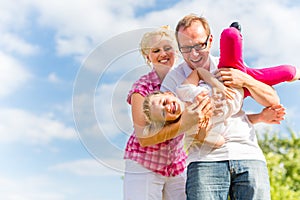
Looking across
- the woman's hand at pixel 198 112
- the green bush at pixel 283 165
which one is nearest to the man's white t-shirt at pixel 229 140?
the woman's hand at pixel 198 112

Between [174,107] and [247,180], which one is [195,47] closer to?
[174,107]

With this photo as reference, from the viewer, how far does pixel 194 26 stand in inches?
86.6

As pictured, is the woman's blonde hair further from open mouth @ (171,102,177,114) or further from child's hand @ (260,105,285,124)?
child's hand @ (260,105,285,124)

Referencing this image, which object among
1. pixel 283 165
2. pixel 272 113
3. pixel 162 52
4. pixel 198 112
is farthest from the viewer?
pixel 283 165

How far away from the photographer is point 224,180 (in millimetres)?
2188

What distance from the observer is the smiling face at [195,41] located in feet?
7.14

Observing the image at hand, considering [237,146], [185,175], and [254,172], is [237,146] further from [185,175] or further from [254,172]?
[185,175]

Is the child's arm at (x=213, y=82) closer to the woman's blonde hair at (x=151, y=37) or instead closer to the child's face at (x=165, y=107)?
the child's face at (x=165, y=107)

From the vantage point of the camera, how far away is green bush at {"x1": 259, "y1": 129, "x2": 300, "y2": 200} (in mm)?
5016

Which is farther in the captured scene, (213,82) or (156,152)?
(156,152)

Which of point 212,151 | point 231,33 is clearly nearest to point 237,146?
point 212,151

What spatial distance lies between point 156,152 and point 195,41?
567 mm

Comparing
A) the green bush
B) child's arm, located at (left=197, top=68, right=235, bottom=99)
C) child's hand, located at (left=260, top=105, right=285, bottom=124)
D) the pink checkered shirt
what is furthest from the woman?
the green bush

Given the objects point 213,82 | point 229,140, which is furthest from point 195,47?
point 229,140
